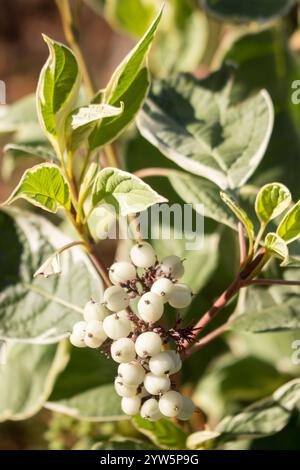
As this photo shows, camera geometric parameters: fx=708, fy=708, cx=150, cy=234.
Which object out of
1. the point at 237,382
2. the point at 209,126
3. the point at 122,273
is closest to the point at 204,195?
the point at 209,126

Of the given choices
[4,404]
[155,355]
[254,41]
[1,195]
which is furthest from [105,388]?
[1,195]

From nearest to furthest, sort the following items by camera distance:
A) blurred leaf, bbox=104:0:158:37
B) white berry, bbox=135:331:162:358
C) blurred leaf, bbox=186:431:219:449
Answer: white berry, bbox=135:331:162:358
blurred leaf, bbox=186:431:219:449
blurred leaf, bbox=104:0:158:37

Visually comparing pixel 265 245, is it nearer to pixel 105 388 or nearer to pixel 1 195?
pixel 105 388

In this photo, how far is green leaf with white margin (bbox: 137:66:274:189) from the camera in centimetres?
77

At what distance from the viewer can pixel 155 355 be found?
0.58 m

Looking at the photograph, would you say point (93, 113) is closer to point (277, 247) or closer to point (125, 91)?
point (125, 91)

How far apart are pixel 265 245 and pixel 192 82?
34 centimetres

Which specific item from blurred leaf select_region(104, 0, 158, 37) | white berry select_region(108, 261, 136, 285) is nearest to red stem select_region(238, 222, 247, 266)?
white berry select_region(108, 261, 136, 285)

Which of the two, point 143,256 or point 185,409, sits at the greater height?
point 143,256

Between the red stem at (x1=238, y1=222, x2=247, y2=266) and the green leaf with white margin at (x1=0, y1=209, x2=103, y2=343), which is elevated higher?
the red stem at (x1=238, y1=222, x2=247, y2=266)

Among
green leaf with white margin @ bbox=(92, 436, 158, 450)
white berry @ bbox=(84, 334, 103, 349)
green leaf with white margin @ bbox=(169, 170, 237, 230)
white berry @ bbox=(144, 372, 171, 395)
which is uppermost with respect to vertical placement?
green leaf with white margin @ bbox=(169, 170, 237, 230)

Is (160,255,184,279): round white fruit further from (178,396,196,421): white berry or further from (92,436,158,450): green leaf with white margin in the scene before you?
(92,436,158,450): green leaf with white margin

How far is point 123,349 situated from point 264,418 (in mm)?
266

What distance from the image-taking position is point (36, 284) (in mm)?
826
